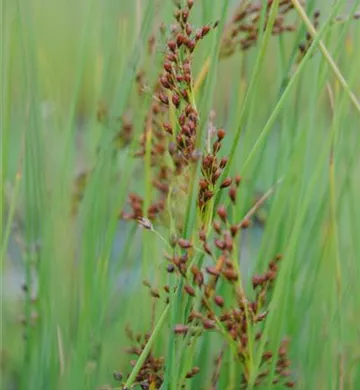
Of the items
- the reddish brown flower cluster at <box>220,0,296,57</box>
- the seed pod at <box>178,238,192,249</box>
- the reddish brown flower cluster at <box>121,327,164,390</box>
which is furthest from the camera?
the reddish brown flower cluster at <box>220,0,296,57</box>

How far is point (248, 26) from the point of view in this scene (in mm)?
1137

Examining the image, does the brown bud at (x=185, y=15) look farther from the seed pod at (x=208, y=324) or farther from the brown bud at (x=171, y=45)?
the seed pod at (x=208, y=324)

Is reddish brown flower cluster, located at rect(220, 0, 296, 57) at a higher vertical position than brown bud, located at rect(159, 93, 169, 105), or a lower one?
higher

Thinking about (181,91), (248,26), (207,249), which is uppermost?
(248,26)

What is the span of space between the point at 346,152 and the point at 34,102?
42 centimetres

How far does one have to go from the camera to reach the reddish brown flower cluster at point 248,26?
1080 mm

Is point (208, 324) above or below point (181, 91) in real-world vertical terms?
below

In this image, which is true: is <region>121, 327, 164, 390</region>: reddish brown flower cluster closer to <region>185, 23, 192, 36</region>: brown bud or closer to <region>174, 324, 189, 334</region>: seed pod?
<region>174, 324, 189, 334</region>: seed pod

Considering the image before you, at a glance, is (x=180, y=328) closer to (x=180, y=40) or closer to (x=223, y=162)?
→ (x=223, y=162)

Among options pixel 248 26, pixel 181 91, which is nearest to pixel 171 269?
pixel 181 91

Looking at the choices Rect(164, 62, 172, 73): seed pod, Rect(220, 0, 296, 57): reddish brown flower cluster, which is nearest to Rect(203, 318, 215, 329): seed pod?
Rect(164, 62, 172, 73): seed pod

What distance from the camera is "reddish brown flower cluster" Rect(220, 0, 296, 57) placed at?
3.54 ft

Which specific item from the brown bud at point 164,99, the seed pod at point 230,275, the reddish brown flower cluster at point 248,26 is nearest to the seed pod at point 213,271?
the seed pod at point 230,275

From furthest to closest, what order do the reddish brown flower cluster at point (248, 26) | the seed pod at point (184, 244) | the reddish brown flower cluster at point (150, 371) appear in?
the reddish brown flower cluster at point (248, 26), the reddish brown flower cluster at point (150, 371), the seed pod at point (184, 244)
